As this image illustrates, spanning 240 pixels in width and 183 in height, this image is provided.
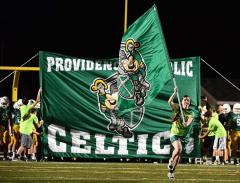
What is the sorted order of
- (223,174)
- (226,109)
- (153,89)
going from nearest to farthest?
(223,174), (153,89), (226,109)

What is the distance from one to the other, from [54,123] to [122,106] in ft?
6.57

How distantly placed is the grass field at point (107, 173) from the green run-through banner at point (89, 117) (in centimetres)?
196

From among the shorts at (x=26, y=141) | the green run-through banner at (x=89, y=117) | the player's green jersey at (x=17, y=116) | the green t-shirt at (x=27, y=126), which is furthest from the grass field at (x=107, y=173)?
the player's green jersey at (x=17, y=116)

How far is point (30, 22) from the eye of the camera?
33281mm

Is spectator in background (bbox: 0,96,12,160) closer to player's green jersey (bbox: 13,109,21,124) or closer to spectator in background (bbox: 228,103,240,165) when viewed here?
player's green jersey (bbox: 13,109,21,124)

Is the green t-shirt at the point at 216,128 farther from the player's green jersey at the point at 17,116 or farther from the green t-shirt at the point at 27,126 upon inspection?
the player's green jersey at the point at 17,116

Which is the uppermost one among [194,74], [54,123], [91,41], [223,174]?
[91,41]

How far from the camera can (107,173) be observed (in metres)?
17.3

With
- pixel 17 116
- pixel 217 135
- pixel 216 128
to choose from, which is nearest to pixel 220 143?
pixel 217 135

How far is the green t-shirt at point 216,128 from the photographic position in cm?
2270

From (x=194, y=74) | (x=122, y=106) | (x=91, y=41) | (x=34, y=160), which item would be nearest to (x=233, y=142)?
(x=194, y=74)

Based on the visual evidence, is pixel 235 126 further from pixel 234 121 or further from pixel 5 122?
pixel 5 122

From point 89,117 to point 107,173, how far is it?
199 inches

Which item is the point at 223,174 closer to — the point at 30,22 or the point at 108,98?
the point at 108,98
